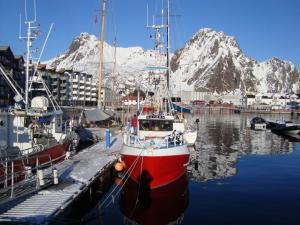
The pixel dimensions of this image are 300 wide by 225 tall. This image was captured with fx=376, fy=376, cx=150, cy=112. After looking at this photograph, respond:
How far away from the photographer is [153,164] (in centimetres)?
2452

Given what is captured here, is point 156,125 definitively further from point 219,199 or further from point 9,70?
point 9,70

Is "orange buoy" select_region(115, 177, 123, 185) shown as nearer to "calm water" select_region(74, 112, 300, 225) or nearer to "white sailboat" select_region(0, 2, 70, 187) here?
"calm water" select_region(74, 112, 300, 225)

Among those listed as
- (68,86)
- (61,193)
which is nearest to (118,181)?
(61,193)

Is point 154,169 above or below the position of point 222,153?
above

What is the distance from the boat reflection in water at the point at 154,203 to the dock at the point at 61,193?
270cm

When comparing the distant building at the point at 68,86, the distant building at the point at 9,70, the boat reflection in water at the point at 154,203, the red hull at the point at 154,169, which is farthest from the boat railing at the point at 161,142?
the distant building at the point at 68,86

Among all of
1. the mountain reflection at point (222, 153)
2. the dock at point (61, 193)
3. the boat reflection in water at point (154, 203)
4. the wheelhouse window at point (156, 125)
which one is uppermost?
the wheelhouse window at point (156, 125)

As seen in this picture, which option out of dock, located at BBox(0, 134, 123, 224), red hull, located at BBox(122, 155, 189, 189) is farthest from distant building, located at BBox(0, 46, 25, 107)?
red hull, located at BBox(122, 155, 189, 189)

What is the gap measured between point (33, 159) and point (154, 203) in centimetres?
936

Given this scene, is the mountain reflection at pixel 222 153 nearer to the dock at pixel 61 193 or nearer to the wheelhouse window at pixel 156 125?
the wheelhouse window at pixel 156 125

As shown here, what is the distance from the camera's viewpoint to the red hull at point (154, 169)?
24564mm

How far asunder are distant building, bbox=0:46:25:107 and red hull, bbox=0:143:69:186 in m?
78.3

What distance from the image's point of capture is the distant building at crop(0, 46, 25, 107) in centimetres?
11069

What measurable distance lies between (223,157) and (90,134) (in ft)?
60.6
